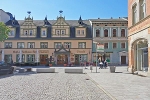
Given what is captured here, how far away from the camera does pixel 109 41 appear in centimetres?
4316

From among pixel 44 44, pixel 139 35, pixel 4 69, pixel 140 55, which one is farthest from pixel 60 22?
pixel 139 35

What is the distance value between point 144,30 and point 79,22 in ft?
96.0

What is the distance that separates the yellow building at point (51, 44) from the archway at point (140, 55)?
73.3 ft

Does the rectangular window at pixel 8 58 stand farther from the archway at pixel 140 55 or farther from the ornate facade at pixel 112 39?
the archway at pixel 140 55

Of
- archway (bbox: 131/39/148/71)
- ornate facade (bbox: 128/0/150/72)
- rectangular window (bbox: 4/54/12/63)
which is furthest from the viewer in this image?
rectangular window (bbox: 4/54/12/63)

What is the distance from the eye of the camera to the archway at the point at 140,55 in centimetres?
1817

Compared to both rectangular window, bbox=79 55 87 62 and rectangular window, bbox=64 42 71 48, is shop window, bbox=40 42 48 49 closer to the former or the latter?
rectangular window, bbox=64 42 71 48

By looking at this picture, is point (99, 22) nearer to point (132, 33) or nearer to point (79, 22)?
point (79, 22)

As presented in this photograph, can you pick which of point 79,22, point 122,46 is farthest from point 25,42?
point 122,46

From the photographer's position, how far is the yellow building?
142 ft

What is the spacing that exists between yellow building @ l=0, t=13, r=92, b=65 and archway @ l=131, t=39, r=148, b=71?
22348 mm

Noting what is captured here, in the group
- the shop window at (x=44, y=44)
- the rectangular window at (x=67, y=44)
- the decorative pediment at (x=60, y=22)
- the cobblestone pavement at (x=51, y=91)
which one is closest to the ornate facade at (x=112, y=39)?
the rectangular window at (x=67, y=44)

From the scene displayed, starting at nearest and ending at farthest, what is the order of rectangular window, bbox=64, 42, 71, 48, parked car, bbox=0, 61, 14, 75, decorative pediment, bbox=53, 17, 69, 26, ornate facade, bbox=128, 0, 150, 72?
ornate facade, bbox=128, 0, 150, 72 → parked car, bbox=0, 61, 14, 75 → rectangular window, bbox=64, 42, 71, 48 → decorative pediment, bbox=53, 17, 69, 26

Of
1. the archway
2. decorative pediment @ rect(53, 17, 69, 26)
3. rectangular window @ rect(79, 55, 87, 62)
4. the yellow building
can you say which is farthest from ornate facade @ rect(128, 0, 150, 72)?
decorative pediment @ rect(53, 17, 69, 26)
